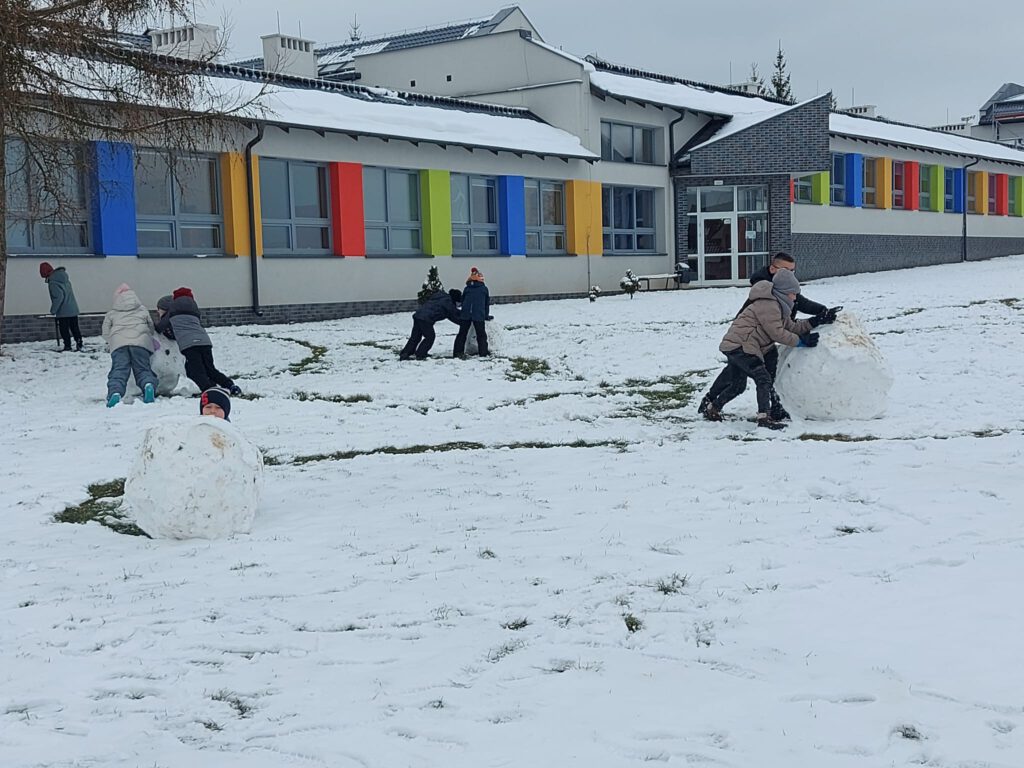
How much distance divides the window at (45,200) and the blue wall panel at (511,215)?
35.0ft

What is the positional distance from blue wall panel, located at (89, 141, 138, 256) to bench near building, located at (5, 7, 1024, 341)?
36 millimetres

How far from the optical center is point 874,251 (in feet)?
123

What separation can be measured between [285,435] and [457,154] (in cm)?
1591

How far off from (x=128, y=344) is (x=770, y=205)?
22.9 m

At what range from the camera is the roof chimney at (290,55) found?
97.3 feet

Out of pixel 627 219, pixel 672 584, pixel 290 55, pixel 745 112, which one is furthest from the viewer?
pixel 745 112

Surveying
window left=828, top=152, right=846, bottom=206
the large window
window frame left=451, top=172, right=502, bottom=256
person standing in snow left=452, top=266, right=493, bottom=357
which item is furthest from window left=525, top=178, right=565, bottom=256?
person standing in snow left=452, top=266, right=493, bottom=357

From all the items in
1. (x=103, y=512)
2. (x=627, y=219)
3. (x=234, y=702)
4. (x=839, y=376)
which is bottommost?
(x=234, y=702)

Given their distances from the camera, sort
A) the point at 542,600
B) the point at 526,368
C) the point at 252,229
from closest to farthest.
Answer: the point at 542,600 → the point at 526,368 → the point at 252,229

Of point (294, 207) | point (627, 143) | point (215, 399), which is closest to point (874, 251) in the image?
point (627, 143)

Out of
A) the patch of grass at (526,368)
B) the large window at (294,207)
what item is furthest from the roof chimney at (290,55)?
the patch of grass at (526,368)

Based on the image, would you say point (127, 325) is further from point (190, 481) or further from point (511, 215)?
point (511, 215)

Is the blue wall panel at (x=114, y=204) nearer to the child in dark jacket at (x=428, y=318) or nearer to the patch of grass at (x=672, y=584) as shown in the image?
the child in dark jacket at (x=428, y=318)

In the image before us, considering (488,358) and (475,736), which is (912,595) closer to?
(475,736)
